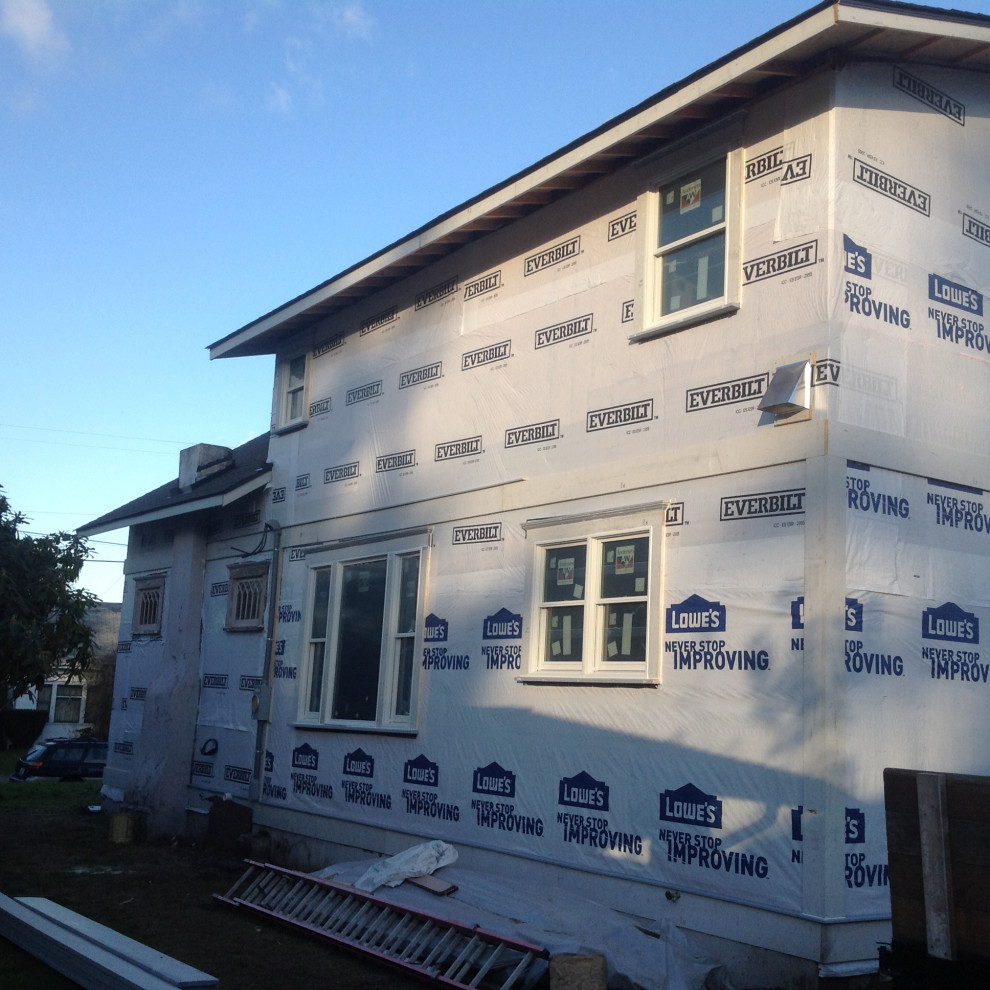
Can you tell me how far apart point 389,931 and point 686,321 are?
546 centimetres

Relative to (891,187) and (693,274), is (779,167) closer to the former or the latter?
(891,187)

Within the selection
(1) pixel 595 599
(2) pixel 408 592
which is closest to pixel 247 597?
(2) pixel 408 592

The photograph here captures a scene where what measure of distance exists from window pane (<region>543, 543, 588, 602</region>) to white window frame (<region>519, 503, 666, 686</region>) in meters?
0.03

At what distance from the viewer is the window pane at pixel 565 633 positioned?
9.66 meters

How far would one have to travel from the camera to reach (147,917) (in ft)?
33.3

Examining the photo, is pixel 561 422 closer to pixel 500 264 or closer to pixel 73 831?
pixel 500 264

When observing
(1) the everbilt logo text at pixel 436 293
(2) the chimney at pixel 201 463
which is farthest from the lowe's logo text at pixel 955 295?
(2) the chimney at pixel 201 463

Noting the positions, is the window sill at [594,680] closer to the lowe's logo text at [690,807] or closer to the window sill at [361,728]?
the lowe's logo text at [690,807]

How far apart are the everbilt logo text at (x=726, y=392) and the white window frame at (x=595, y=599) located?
890mm

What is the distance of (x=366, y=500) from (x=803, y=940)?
7.41 metres

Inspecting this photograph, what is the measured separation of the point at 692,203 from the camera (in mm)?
9445

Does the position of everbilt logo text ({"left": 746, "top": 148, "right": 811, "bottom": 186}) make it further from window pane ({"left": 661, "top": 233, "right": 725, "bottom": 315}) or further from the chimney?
the chimney

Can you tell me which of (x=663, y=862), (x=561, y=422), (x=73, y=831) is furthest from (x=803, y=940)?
(x=73, y=831)

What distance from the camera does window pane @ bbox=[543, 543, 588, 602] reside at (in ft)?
32.0
